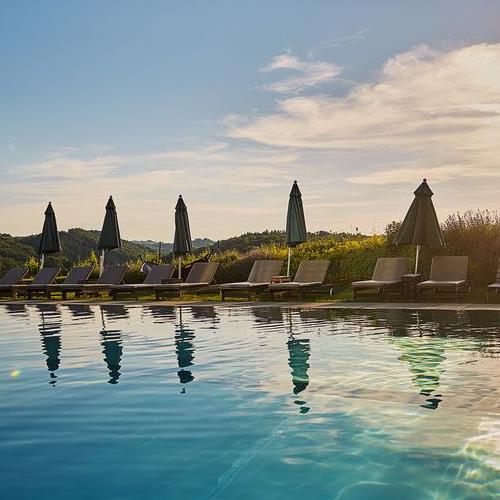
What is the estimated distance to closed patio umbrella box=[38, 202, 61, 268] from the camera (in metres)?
20.6

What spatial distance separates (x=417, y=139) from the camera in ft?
57.9

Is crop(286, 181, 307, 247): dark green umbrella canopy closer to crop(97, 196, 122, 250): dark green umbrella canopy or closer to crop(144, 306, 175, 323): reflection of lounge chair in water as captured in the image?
crop(144, 306, 175, 323): reflection of lounge chair in water

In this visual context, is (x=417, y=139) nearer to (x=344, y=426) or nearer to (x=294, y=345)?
(x=294, y=345)

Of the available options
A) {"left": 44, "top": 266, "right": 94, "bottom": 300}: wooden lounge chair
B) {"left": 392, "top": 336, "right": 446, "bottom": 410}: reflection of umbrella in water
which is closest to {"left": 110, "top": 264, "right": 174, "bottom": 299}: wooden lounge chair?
{"left": 44, "top": 266, "right": 94, "bottom": 300}: wooden lounge chair

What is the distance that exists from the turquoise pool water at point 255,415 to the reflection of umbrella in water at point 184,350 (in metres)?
0.03

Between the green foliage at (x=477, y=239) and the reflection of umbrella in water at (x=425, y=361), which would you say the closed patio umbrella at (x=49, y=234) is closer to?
the green foliage at (x=477, y=239)

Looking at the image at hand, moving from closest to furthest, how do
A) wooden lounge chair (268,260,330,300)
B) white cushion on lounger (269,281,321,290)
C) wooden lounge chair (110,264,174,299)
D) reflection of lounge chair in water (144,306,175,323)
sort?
1. reflection of lounge chair in water (144,306,175,323)
2. white cushion on lounger (269,281,321,290)
3. wooden lounge chair (268,260,330,300)
4. wooden lounge chair (110,264,174,299)

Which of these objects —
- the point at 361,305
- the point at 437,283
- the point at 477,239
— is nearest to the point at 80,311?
the point at 361,305

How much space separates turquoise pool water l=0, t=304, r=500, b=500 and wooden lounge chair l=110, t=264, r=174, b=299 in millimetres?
7138

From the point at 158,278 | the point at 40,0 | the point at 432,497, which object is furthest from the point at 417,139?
the point at 432,497

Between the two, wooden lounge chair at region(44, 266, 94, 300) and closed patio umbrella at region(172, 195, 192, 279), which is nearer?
wooden lounge chair at region(44, 266, 94, 300)

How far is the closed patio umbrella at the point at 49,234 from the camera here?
810 inches

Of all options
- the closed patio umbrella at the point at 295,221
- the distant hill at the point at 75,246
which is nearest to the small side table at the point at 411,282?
the closed patio umbrella at the point at 295,221

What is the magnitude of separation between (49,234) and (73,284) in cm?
304
